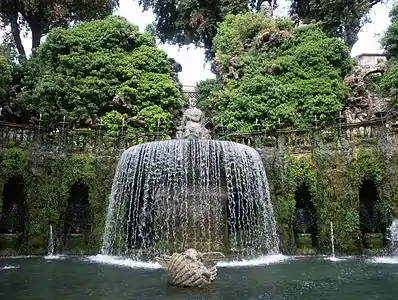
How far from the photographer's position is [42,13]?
26016 millimetres

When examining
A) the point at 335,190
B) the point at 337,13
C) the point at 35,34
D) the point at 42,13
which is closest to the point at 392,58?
the point at 337,13

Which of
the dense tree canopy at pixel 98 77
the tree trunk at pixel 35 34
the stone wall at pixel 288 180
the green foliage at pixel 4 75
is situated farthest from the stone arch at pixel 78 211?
the tree trunk at pixel 35 34

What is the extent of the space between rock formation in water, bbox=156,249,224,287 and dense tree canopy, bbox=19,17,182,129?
13421 mm

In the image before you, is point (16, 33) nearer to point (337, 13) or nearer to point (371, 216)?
point (337, 13)

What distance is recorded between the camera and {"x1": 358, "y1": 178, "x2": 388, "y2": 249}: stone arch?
13609 mm

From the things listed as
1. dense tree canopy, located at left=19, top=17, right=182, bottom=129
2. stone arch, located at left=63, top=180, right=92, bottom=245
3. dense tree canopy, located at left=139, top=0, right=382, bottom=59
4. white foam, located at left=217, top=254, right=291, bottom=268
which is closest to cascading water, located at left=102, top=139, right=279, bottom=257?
white foam, located at left=217, top=254, right=291, bottom=268

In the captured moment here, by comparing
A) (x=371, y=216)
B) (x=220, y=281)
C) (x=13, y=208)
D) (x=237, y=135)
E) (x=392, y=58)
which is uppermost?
(x=392, y=58)

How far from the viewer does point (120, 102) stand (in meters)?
20.2

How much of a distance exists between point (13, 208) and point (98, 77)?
8081 millimetres

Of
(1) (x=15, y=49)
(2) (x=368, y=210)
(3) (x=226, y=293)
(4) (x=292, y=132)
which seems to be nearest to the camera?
(3) (x=226, y=293)

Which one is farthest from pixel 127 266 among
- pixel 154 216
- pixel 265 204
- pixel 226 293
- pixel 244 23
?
pixel 244 23

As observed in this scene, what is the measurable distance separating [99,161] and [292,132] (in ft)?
23.6

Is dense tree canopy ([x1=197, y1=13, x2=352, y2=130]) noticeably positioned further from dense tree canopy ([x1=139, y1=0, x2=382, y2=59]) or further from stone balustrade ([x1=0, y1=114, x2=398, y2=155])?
stone balustrade ([x1=0, y1=114, x2=398, y2=155])

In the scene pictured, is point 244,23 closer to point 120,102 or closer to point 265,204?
point 120,102
